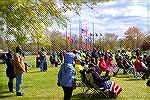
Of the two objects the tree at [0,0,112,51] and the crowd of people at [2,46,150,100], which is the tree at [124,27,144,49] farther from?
the tree at [0,0,112,51]

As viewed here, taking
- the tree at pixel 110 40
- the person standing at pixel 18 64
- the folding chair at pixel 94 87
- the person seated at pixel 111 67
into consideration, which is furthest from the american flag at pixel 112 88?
the person seated at pixel 111 67

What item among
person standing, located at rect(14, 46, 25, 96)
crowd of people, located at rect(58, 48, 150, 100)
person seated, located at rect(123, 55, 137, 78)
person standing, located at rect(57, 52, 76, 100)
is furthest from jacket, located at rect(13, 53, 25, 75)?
person seated, located at rect(123, 55, 137, 78)

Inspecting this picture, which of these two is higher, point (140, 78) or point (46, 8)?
point (46, 8)

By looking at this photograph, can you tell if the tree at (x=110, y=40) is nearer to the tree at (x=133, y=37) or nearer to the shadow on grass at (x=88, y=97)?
the tree at (x=133, y=37)

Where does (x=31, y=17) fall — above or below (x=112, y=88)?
above

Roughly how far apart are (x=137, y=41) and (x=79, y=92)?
2648mm

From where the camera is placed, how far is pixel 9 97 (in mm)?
12227

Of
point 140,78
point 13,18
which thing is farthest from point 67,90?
point 140,78

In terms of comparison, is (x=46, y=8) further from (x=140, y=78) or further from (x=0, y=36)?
(x=140, y=78)

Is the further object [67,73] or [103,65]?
[103,65]

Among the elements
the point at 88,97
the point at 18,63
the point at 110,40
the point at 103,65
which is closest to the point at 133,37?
the point at 110,40

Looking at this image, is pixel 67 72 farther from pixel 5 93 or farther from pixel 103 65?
pixel 103 65

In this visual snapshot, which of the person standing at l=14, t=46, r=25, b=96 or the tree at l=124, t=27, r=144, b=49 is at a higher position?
the tree at l=124, t=27, r=144, b=49

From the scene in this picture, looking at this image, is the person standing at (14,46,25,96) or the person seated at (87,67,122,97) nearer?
the person seated at (87,67,122,97)
